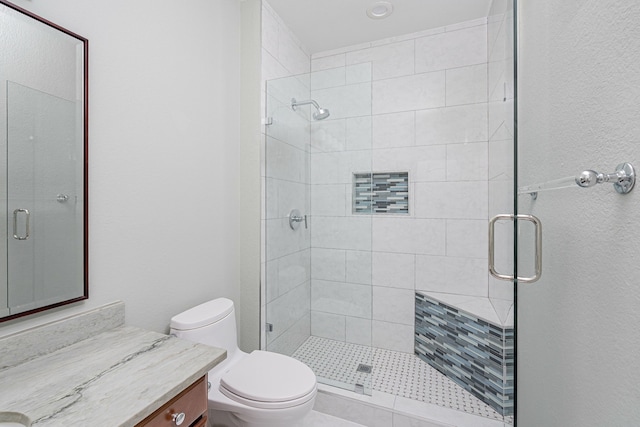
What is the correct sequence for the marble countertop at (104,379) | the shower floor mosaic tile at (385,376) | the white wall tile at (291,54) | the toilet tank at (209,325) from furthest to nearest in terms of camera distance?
the white wall tile at (291,54) → the shower floor mosaic tile at (385,376) → the toilet tank at (209,325) → the marble countertop at (104,379)

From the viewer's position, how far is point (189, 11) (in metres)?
1.63

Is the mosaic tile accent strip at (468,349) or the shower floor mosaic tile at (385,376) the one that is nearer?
the mosaic tile accent strip at (468,349)

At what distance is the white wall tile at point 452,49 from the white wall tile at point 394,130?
16.0 inches

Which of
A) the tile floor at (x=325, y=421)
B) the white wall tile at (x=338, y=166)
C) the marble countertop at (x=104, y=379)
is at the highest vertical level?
the white wall tile at (x=338, y=166)

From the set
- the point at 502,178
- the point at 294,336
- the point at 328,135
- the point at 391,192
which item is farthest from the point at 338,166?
the point at 294,336

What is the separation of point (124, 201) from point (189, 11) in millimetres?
1133

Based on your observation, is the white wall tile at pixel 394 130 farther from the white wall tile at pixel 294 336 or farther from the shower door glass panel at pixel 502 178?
the white wall tile at pixel 294 336

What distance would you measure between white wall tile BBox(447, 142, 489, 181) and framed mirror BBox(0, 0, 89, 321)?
7.72 feet

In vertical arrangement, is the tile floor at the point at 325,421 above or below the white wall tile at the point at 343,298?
below

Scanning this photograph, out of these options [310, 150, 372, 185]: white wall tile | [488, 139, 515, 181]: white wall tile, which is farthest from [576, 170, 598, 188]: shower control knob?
[310, 150, 372, 185]: white wall tile

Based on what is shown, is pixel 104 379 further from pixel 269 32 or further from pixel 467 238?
pixel 467 238

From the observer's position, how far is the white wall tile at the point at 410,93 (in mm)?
2416

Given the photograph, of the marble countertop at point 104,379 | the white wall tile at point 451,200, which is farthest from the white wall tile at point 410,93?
the marble countertop at point 104,379

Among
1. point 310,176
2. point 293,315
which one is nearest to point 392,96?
point 310,176
